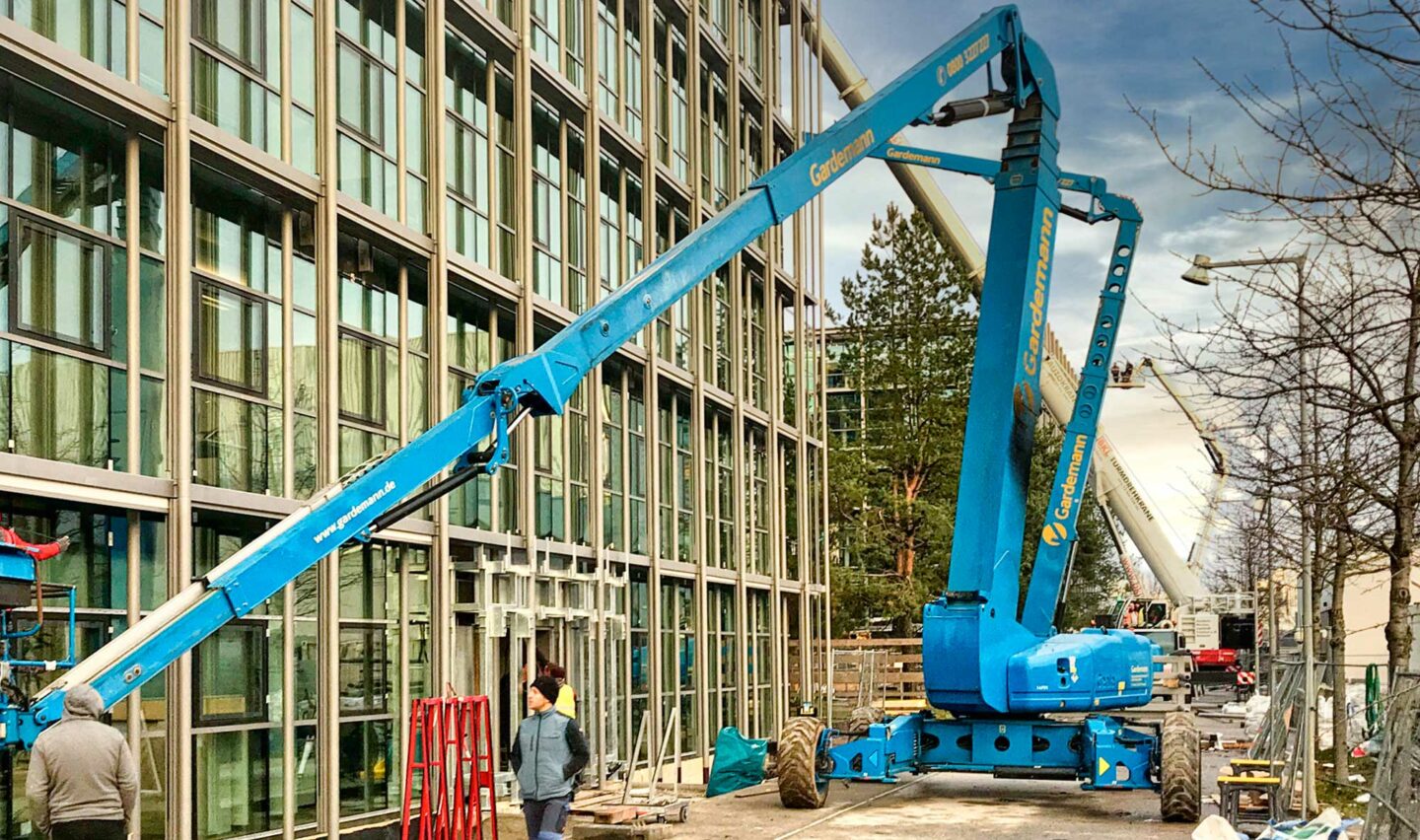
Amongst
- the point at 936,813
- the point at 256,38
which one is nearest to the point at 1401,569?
the point at 936,813

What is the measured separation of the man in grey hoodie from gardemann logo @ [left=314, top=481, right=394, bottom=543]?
5.49 ft

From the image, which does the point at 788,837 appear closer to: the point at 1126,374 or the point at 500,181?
the point at 500,181

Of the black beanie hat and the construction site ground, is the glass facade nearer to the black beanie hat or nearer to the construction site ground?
the construction site ground

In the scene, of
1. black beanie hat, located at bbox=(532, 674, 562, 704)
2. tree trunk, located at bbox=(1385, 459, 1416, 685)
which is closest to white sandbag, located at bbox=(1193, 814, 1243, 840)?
tree trunk, located at bbox=(1385, 459, 1416, 685)

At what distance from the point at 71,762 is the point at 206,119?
7665 mm

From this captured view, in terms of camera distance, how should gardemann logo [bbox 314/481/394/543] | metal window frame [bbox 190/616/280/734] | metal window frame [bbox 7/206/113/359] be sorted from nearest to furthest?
gardemann logo [bbox 314/481/394/543], metal window frame [bbox 7/206/113/359], metal window frame [bbox 190/616/280/734]

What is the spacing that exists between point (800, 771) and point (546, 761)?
7.48 meters

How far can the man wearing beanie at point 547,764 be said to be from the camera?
41.2 feet

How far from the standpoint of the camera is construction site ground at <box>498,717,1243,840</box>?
17438 mm

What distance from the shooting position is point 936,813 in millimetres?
19328

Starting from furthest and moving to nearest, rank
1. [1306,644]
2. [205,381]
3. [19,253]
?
[1306,644]
[205,381]
[19,253]

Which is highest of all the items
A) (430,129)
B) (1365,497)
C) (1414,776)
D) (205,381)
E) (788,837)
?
(430,129)

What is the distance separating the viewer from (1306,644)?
1858cm

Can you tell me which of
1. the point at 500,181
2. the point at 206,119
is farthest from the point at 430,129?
the point at 206,119
